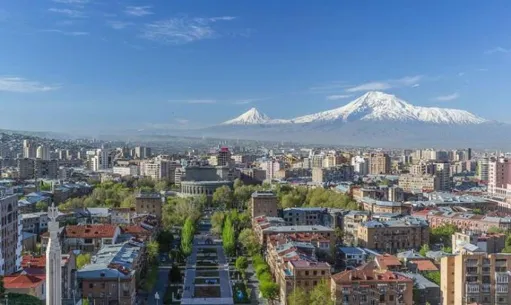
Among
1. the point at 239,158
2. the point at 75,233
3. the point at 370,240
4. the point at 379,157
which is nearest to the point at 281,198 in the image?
the point at 370,240

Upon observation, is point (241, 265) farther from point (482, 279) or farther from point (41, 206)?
point (41, 206)

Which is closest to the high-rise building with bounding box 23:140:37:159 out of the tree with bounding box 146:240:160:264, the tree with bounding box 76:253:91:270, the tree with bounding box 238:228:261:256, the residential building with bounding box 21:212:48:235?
the residential building with bounding box 21:212:48:235

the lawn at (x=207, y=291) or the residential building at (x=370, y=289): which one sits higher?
the residential building at (x=370, y=289)

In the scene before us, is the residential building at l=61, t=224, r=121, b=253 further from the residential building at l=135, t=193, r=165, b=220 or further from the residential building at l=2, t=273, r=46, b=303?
the residential building at l=135, t=193, r=165, b=220

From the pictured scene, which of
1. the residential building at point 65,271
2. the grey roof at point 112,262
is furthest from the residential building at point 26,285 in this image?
the grey roof at point 112,262

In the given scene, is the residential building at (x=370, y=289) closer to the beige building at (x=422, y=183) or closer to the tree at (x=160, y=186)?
the tree at (x=160, y=186)
